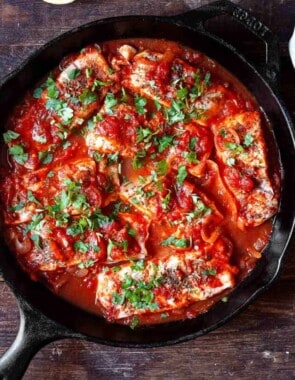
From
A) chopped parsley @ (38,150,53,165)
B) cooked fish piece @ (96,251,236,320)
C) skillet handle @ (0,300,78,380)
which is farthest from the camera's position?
cooked fish piece @ (96,251,236,320)

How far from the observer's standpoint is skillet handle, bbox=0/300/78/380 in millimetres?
4020

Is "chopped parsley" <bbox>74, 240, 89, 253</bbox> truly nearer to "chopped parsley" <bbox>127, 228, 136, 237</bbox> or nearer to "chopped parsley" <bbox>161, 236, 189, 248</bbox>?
"chopped parsley" <bbox>127, 228, 136, 237</bbox>

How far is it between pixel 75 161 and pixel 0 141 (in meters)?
0.52

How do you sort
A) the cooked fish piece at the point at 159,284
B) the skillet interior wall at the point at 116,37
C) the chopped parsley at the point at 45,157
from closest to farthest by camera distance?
the skillet interior wall at the point at 116,37 < the chopped parsley at the point at 45,157 < the cooked fish piece at the point at 159,284

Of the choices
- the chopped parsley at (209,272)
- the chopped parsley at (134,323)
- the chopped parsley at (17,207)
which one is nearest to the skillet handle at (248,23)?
the chopped parsley at (209,272)

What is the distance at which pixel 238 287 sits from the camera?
179 inches

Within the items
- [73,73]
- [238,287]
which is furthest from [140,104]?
[238,287]

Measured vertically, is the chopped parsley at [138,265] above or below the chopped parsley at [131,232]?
below

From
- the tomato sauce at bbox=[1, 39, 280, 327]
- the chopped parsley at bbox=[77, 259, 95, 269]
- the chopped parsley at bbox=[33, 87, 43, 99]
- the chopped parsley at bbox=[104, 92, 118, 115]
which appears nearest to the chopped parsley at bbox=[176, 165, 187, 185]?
the tomato sauce at bbox=[1, 39, 280, 327]

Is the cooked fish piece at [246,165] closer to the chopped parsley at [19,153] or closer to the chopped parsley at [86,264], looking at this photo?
the chopped parsley at [86,264]

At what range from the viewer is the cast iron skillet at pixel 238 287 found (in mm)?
4109

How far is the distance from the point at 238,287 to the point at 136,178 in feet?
3.47

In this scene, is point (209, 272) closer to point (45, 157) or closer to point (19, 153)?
point (45, 157)

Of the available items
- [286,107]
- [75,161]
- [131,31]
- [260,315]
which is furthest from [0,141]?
[260,315]
